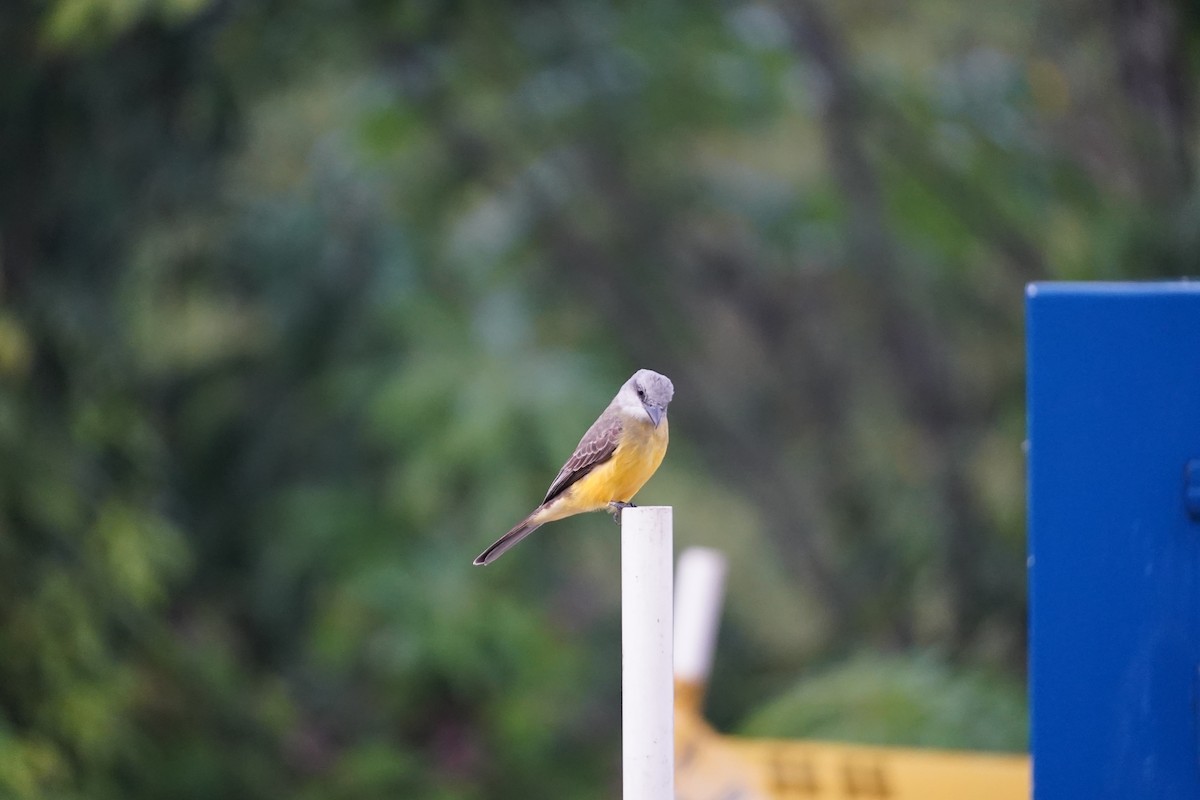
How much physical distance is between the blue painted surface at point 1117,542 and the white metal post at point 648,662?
102 centimetres

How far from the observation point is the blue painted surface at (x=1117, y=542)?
11.9 ft

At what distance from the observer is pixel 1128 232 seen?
9.19 meters

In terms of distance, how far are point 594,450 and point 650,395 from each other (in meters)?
0.41

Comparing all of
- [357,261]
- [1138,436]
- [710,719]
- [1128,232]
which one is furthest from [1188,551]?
[710,719]

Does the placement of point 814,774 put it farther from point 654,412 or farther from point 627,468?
point 654,412

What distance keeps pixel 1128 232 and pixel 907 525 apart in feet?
11.4

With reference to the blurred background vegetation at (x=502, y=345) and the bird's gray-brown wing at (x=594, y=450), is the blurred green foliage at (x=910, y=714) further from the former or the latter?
the bird's gray-brown wing at (x=594, y=450)

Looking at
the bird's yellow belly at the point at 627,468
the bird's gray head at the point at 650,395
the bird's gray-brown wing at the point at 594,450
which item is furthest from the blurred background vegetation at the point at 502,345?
the bird's gray head at the point at 650,395

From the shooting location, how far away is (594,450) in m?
5.24

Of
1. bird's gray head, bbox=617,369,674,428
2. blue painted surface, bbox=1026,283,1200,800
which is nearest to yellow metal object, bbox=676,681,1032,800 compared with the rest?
bird's gray head, bbox=617,369,674,428

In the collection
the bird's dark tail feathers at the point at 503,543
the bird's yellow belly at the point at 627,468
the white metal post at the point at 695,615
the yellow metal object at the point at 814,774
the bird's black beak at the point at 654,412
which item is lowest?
the yellow metal object at the point at 814,774

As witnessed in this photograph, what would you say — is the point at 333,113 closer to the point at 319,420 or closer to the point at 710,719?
the point at 319,420

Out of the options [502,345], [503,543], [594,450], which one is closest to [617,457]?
[594,450]

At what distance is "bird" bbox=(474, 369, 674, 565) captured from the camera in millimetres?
4949
